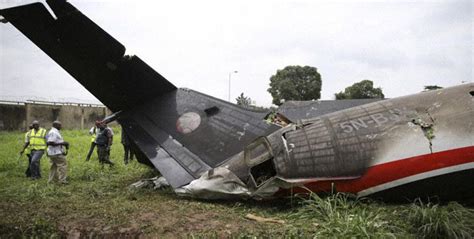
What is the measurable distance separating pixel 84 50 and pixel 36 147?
5.44 m

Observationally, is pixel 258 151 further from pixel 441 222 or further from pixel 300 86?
pixel 300 86

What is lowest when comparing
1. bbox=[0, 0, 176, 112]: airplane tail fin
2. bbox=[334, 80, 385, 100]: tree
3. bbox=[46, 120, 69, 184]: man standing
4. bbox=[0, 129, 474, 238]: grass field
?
bbox=[0, 129, 474, 238]: grass field

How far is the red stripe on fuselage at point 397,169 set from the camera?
3.67 meters

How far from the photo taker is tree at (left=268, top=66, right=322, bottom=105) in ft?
140

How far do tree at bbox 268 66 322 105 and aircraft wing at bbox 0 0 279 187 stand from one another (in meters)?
37.3

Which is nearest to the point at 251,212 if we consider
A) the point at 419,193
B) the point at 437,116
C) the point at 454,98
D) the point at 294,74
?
the point at 419,193

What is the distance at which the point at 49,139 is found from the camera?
7535 millimetres

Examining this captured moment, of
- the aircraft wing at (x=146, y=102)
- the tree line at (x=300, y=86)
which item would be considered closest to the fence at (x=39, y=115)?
the tree line at (x=300, y=86)

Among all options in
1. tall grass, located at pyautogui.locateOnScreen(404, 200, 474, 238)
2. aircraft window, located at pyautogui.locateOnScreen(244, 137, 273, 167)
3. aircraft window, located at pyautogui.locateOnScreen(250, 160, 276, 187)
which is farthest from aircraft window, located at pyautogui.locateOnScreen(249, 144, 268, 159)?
tall grass, located at pyautogui.locateOnScreen(404, 200, 474, 238)

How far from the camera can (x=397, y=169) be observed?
12.5ft

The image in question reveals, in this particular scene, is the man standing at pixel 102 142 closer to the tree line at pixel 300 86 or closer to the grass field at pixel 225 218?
the grass field at pixel 225 218

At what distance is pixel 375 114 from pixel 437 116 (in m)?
0.73

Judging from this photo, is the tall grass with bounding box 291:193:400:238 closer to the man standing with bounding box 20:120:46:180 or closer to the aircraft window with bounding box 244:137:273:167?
the aircraft window with bounding box 244:137:273:167

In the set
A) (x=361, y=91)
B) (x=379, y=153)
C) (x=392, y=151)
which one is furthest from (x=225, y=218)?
(x=361, y=91)
